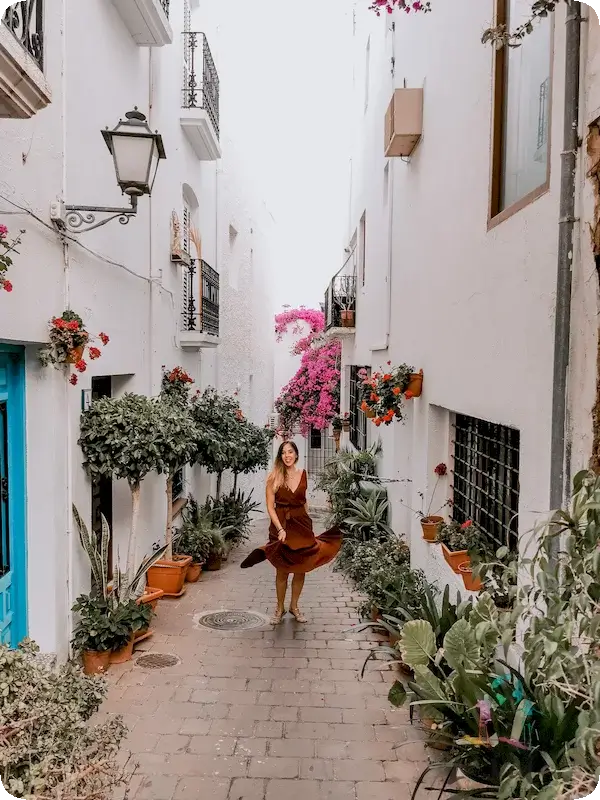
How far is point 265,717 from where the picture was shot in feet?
16.0

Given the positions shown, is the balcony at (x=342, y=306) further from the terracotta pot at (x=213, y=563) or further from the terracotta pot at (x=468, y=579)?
the terracotta pot at (x=468, y=579)

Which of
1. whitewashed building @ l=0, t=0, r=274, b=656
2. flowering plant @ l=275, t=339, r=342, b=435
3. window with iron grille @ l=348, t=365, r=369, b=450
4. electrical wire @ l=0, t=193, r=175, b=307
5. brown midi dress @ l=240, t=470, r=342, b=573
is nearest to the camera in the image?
electrical wire @ l=0, t=193, r=175, b=307

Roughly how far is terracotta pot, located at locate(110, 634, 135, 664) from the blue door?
0.96 metres

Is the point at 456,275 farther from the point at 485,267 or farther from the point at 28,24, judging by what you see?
the point at 28,24

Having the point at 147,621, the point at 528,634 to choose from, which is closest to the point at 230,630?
the point at 147,621

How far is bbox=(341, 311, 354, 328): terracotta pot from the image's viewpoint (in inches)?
522

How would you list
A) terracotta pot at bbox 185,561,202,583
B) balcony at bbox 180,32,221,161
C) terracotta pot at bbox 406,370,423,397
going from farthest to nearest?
1. balcony at bbox 180,32,221,161
2. terracotta pot at bbox 185,561,202,583
3. terracotta pot at bbox 406,370,423,397

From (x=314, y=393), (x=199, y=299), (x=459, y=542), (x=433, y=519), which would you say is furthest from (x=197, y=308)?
(x=314, y=393)

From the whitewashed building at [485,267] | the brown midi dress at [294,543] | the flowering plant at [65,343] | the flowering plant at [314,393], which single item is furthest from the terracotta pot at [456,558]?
the flowering plant at [314,393]

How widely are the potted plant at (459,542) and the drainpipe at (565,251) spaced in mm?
1937

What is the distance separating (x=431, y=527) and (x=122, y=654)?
3034 millimetres

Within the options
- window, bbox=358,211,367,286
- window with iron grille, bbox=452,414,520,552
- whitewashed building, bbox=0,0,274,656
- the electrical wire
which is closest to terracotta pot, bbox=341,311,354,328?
window, bbox=358,211,367,286

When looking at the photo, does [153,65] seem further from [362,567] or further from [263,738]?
[263,738]

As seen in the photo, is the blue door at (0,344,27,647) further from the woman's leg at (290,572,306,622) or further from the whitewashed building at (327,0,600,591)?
the whitewashed building at (327,0,600,591)
